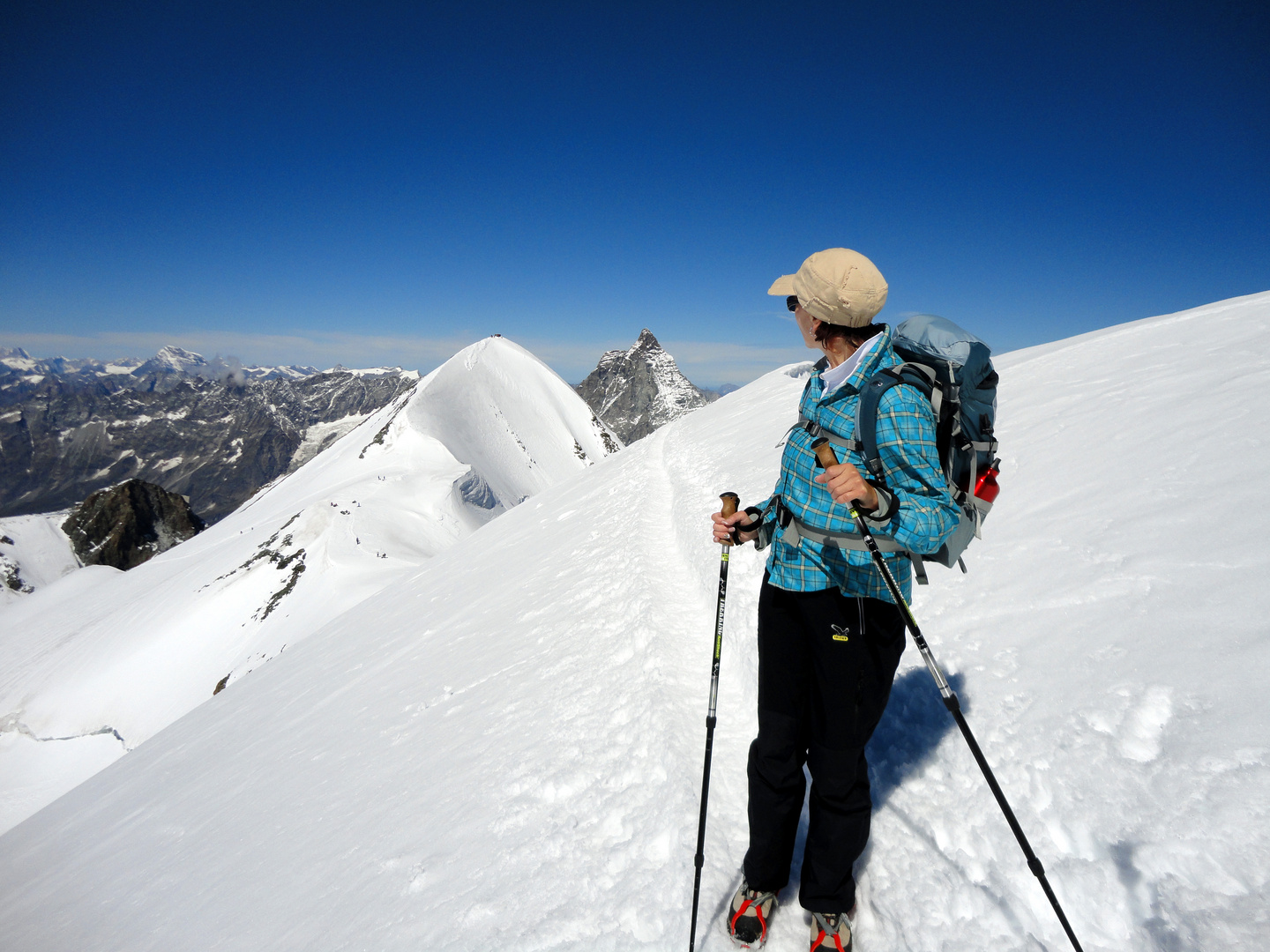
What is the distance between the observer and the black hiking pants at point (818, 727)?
2678 mm

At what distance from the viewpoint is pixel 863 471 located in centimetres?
251

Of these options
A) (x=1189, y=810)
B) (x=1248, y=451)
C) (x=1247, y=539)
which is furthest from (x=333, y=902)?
(x=1248, y=451)

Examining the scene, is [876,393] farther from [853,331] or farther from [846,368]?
[853,331]

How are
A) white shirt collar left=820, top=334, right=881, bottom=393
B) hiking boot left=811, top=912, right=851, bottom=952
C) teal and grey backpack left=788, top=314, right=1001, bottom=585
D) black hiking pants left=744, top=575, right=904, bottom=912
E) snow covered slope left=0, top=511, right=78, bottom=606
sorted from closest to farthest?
teal and grey backpack left=788, top=314, right=1001, bottom=585
white shirt collar left=820, top=334, right=881, bottom=393
black hiking pants left=744, top=575, right=904, bottom=912
hiking boot left=811, top=912, right=851, bottom=952
snow covered slope left=0, top=511, right=78, bottom=606

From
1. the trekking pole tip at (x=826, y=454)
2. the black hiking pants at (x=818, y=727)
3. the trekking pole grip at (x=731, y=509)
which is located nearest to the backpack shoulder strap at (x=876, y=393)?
the trekking pole tip at (x=826, y=454)

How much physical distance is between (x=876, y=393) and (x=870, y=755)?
2.99 metres

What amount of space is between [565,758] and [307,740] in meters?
5.26

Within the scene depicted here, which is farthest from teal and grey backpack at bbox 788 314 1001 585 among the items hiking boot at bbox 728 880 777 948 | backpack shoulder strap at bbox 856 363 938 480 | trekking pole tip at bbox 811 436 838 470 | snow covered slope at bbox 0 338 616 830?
snow covered slope at bbox 0 338 616 830

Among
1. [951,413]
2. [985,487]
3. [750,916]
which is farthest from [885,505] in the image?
[750,916]

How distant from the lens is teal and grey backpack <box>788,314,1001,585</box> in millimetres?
2422

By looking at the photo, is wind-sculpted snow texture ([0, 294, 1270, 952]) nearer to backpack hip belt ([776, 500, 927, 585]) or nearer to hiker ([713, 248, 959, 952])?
hiker ([713, 248, 959, 952])

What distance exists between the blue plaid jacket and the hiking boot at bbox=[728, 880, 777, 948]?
1762 mm

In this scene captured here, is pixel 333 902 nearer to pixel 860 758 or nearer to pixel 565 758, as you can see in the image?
pixel 565 758

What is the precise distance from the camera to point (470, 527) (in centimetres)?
4009
